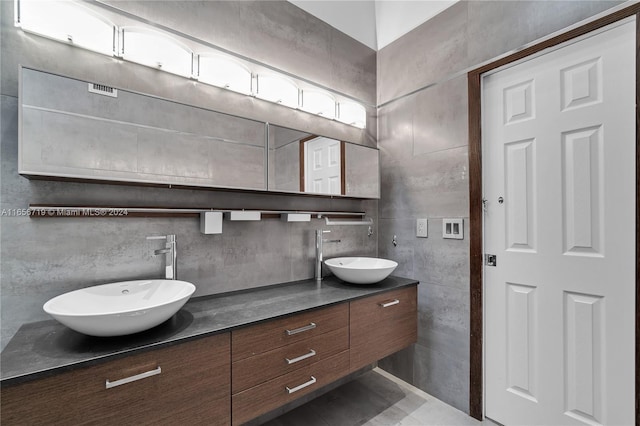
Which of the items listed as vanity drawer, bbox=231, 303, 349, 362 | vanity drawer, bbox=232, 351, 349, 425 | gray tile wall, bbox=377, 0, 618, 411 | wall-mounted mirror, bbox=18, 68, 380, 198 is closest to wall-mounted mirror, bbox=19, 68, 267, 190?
wall-mounted mirror, bbox=18, 68, 380, 198

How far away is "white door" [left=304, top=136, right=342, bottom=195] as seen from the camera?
1880mm

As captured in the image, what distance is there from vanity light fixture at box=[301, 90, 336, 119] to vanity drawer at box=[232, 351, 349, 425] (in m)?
1.58

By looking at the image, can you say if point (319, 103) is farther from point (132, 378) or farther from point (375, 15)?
point (132, 378)

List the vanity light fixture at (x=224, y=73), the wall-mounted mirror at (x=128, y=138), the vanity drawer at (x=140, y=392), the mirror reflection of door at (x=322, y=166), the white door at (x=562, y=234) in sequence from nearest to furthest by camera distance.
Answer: the vanity drawer at (x=140, y=392) → the wall-mounted mirror at (x=128, y=138) → the white door at (x=562, y=234) → the vanity light fixture at (x=224, y=73) → the mirror reflection of door at (x=322, y=166)

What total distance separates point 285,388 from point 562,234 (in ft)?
5.18

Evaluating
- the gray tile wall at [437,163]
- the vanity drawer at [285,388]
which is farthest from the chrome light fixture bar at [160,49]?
the vanity drawer at [285,388]

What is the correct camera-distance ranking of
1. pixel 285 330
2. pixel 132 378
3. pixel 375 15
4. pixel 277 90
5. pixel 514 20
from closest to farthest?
pixel 132 378, pixel 285 330, pixel 514 20, pixel 277 90, pixel 375 15

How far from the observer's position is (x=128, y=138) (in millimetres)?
1298

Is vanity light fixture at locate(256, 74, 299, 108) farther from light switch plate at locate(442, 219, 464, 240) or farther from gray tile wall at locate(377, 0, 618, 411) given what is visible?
light switch plate at locate(442, 219, 464, 240)

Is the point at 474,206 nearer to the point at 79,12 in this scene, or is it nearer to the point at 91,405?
the point at 91,405

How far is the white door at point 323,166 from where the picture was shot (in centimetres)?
188

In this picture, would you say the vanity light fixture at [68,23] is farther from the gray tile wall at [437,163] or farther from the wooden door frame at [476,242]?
the wooden door frame at [476,242]

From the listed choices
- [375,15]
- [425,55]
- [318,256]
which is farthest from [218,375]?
[375,15]

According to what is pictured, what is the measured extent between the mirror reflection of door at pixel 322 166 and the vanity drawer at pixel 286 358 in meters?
0.87
